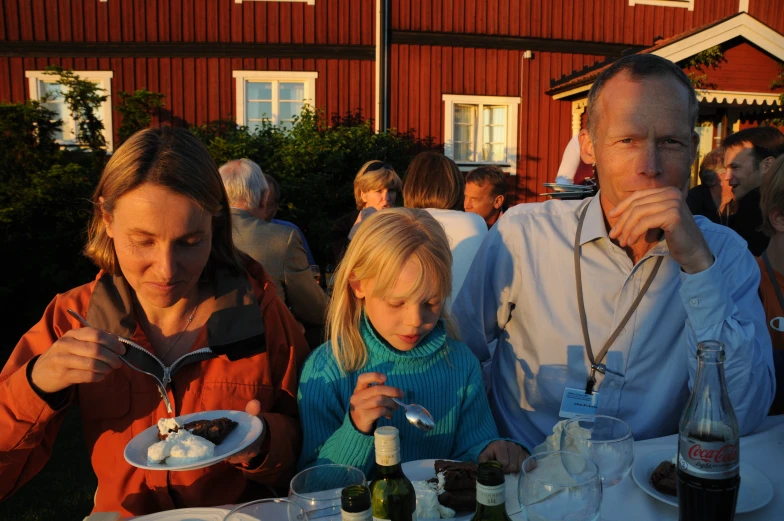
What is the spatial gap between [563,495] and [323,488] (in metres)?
0.55

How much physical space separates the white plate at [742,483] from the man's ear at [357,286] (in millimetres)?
1092

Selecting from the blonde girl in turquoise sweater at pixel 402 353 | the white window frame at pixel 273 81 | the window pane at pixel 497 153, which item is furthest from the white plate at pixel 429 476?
the window pane at pixel 497 153

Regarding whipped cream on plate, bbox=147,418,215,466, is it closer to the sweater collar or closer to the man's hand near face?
the sweater collar

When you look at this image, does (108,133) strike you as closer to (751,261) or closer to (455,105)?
(455,105)

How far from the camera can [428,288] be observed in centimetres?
203

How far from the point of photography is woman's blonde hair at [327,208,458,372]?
80.2 inches

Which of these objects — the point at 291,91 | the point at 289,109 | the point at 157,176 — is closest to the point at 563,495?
the point at 157,176

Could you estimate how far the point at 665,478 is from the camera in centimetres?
159

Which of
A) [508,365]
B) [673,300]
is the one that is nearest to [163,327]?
[508,365]

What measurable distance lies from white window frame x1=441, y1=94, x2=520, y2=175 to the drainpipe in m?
1.35

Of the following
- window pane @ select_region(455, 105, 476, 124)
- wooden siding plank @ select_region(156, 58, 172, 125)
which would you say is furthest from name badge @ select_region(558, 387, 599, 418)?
wooden siding plank @ select_region(156, 58, 172, 125)

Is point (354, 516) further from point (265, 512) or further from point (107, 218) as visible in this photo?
point (107, 218)

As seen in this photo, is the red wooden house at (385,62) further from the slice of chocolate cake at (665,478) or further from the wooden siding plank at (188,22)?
the slice of chocolate cake at (665,478)

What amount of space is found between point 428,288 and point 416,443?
57cm
